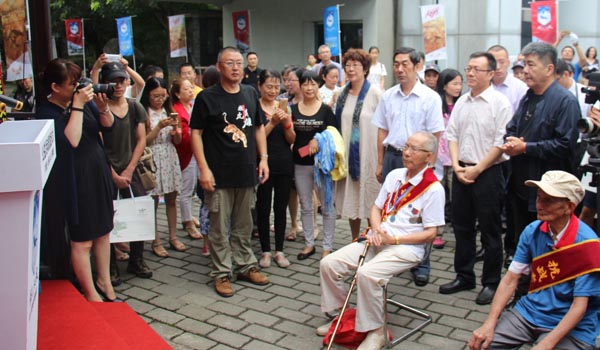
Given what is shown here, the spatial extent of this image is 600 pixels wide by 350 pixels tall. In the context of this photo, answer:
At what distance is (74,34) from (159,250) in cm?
1041

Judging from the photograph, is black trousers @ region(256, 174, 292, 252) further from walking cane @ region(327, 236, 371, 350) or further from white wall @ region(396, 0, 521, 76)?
white wall @ region(396, 0, 521, 76)

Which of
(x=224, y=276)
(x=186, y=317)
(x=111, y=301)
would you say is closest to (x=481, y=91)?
(x=224, y=276)

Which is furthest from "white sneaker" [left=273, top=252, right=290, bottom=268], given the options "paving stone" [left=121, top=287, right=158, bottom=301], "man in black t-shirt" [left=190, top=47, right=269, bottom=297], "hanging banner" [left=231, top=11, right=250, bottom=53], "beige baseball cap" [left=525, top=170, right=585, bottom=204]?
"hanging banner" [left=231, top=11, right=250, bottom=53]

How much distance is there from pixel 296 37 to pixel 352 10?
225 cm

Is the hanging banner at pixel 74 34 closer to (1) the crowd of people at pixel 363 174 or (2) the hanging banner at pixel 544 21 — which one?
(1) the crowd of people at pixel 363 174

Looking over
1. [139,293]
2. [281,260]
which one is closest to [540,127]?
[281,260]

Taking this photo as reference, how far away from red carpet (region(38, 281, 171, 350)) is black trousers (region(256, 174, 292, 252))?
1901 mm

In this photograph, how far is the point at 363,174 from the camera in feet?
18.8

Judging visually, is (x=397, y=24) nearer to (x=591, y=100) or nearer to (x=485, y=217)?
(x=485, y=217)

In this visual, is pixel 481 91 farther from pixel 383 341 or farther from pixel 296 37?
pixel 296 37

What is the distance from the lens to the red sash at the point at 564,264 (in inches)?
119

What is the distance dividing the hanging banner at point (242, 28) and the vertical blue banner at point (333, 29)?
3.34 metres

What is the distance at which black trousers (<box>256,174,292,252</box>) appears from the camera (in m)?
5.90

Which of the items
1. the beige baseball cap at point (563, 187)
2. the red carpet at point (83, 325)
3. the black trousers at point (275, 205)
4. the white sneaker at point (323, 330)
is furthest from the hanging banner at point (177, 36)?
the beige baseball cap at point (563, 187)
